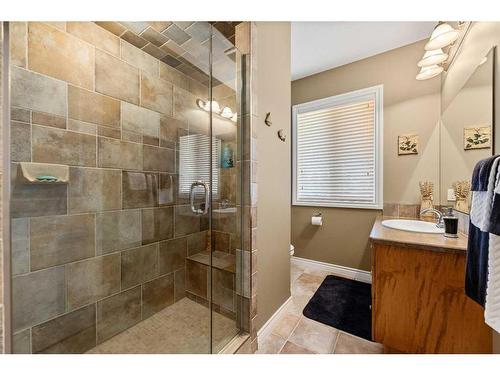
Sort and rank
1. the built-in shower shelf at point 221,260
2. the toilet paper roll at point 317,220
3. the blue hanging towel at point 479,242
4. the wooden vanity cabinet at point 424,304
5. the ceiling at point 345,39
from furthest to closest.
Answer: the toilet paper roll at point 317,220, the ceiling at point 345,39, the built-in shower shelf at point 221,260, the wooden vanity cabinet at point 424,304, the blue hanging towel at point 479,242

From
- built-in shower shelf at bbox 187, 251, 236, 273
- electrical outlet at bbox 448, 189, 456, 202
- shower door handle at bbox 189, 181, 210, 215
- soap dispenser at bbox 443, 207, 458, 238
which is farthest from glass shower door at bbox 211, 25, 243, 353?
electrical outlet at bbox 448, 189, 456, 202

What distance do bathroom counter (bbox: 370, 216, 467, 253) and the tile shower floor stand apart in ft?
3.63

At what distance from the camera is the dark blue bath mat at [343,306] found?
4.95 feet

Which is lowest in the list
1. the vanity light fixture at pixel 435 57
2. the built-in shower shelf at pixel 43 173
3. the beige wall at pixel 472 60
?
the built-in shower shelf at pixel 43 173

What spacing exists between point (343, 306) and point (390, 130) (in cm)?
181

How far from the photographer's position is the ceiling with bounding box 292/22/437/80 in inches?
71.1

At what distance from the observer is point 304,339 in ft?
4.55

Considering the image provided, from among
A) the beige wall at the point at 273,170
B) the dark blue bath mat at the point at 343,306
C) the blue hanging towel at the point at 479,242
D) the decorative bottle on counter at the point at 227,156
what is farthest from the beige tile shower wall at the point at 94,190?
the blue hanging towel at the point at 479,242

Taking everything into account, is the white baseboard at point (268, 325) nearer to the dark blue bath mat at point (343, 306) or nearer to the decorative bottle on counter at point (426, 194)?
the dark blue bath mat at point (343, 306)

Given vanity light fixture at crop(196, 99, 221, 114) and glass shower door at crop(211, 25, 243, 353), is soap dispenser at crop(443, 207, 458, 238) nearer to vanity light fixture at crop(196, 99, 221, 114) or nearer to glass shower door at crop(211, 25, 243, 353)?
glass shower door at crop(211, 25, 243, 353)

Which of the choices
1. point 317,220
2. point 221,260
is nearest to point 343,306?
point 317,220

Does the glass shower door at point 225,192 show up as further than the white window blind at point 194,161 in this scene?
No

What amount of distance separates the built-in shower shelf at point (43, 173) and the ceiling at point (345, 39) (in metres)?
2.15
